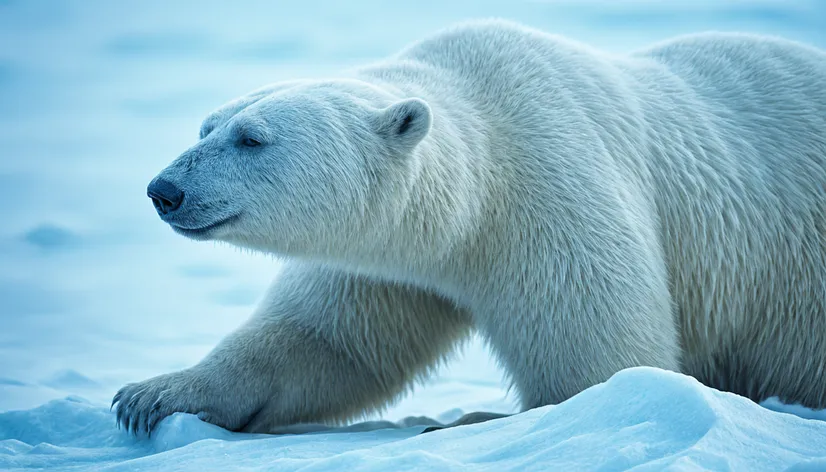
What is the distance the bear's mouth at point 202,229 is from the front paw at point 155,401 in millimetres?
894

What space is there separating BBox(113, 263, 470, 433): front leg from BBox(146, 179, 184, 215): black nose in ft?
3.30

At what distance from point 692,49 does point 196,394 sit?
3101 millimetres

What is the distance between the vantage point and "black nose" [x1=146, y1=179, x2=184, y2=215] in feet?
13.1

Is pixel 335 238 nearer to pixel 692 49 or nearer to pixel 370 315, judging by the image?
pixel 370 315

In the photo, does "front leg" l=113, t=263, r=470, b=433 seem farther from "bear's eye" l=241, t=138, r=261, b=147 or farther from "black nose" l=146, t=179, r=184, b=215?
"black nose" l=146, t=179, r=184, b=215

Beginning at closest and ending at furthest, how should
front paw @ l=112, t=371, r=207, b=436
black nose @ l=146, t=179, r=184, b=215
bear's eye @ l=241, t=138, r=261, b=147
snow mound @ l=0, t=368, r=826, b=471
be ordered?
1. snow mound @ l=0, t=368, r=826, b=471
2. black nose @ l=146, t=179, r=184, b=215
3. bear's eye @ l=241, t=138, r=261, b=147
4. front paw @ l=112, t=371, r=207, b=436

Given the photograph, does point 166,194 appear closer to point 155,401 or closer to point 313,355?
point 155,401

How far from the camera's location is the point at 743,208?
4.74m

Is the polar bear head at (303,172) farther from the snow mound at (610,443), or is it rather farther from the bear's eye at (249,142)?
the snow mound at (610,443)

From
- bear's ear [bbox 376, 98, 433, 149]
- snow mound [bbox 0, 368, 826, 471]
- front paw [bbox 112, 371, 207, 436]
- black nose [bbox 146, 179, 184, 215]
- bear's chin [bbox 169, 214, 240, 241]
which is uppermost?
bear's ear [bbox 376, 98, 433, 149]

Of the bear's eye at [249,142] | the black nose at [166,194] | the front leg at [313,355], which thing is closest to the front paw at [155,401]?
the front leg at [313,355]

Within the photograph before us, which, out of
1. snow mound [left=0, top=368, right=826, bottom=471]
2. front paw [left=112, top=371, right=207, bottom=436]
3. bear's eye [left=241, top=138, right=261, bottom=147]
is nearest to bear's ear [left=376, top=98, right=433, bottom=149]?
bear's eye [left=241, top=138, right=261, bottom=147]

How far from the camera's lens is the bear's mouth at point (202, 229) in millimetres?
4074

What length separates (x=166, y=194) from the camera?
3990mm
